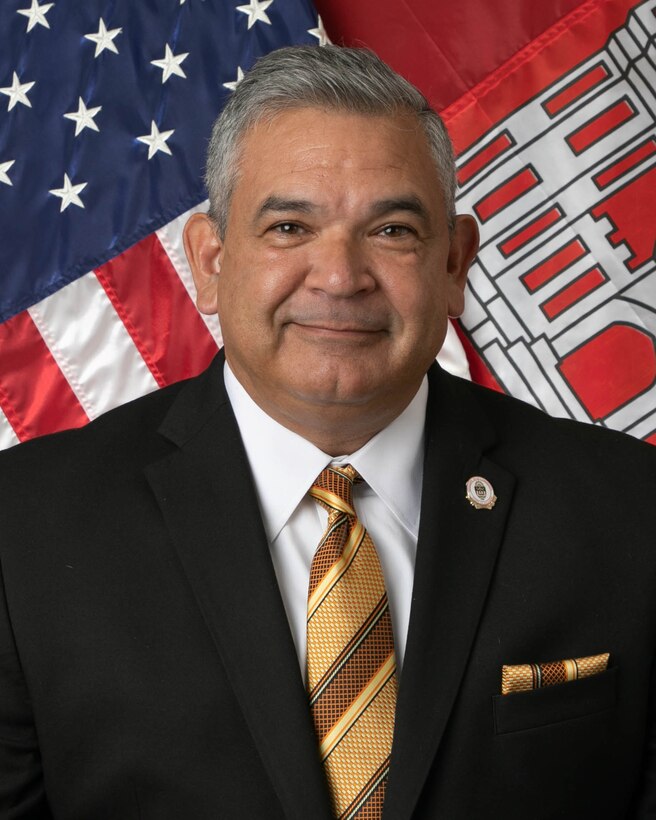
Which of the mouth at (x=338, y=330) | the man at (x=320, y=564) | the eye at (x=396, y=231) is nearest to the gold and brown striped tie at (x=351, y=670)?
the man at (x=320, y=564)

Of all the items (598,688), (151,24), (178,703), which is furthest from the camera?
(151,24)

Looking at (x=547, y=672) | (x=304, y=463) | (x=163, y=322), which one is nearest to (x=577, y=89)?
(x=163, y=322)

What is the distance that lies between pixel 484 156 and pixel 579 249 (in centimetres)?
38

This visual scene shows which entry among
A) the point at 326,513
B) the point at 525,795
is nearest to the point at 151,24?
the point at 326,513

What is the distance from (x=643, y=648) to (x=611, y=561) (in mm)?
175

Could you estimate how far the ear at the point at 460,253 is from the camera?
2342mm

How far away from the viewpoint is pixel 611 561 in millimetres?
2213

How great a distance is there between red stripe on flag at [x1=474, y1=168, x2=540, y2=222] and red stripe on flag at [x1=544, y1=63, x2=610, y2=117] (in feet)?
0.69

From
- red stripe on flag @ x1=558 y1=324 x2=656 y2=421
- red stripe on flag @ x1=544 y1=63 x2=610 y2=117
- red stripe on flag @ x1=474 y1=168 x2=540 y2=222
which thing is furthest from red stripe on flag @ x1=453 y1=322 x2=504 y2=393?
red stripe on flag @ x1=544 y1=63 x2=610 y2=117

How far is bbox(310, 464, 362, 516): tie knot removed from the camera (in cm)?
212

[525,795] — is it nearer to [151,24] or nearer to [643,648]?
[643,648]

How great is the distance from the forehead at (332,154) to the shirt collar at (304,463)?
0.43 m

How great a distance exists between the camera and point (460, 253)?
7.79ft

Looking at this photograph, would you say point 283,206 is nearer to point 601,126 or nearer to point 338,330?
point 338,330
